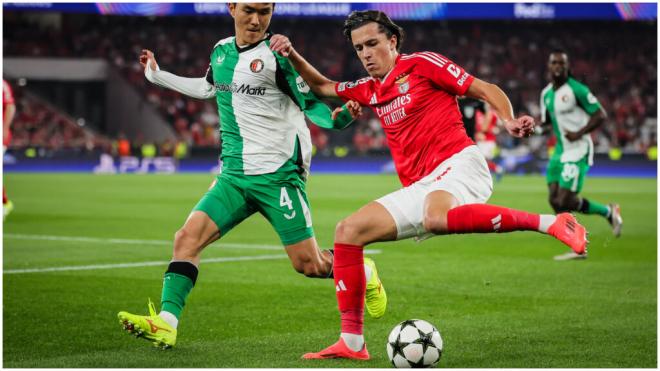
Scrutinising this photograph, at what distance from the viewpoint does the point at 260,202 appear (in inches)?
248

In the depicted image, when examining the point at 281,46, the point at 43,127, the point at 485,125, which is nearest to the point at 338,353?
the point at 281,46

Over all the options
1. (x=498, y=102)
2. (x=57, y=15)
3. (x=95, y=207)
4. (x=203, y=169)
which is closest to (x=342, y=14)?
(x=203, y=169)

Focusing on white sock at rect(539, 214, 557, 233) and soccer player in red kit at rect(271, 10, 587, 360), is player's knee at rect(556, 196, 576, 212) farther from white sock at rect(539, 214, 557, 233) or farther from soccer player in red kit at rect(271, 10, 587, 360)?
white sock at rect(539, 214, 557, 233)

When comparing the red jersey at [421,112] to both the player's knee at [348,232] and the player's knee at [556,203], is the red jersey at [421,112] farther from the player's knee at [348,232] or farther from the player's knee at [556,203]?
the player's knee at [556,203]

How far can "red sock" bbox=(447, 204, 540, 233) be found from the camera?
5.38m

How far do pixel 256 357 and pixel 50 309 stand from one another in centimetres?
252

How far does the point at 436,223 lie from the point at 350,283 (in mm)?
→ 622

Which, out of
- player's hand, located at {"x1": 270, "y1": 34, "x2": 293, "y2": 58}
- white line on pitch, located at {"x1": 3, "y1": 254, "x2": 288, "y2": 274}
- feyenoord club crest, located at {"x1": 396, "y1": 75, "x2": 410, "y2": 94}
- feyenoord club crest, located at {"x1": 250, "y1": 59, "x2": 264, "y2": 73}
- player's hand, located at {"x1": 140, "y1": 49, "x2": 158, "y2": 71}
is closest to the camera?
feyenoord club crest, located at {"x1": 396, "y1": 75, "x2": 410, "y2": 94}

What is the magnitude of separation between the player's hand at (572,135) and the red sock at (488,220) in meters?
6.79

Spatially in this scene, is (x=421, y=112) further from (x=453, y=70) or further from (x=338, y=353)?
(x=338, y=353)

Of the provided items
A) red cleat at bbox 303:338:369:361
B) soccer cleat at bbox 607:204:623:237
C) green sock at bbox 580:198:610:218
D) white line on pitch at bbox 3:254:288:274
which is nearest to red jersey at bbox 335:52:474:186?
red cleat at bbox 303:338:369:361

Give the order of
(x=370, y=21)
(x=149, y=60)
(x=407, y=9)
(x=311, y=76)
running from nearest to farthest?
(x=370, y=21) → (x=311, y=76) → (x=149, y=60) → (x=407, y=9)

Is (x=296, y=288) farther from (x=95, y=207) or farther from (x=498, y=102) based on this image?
(x=95, y=207)

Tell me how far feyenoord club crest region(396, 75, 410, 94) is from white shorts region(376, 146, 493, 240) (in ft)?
1.59
